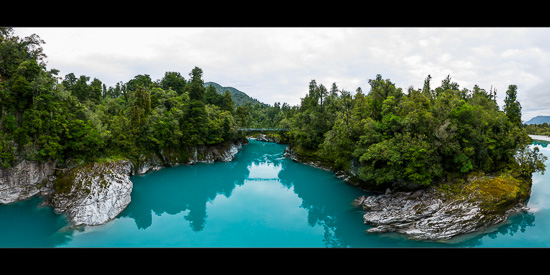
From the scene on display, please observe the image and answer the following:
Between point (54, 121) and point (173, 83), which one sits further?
point (173, 83)

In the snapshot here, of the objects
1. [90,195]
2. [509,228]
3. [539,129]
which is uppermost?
[539,129]

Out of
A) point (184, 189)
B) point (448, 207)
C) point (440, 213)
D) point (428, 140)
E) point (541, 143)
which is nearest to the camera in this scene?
point (440, 213)

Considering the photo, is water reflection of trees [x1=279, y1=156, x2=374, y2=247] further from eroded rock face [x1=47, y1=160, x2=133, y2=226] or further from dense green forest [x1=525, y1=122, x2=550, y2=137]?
dense green forest [x1=525, y1=122, x2=550, y2=137]

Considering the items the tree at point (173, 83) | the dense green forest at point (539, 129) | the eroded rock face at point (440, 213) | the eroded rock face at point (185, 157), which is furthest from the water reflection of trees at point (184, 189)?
the dense green forest at point (539, 129)

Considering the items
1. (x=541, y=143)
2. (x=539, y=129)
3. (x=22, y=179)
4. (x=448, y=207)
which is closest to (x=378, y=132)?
(x=448, y=207)

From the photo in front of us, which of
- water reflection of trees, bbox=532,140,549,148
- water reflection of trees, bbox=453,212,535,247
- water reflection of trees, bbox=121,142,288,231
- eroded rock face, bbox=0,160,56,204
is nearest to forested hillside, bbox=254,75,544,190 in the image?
water reflection of trees, bbox=453,212,535,247

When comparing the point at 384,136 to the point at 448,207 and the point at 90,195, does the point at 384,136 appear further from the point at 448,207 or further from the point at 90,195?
the point at 90,195
